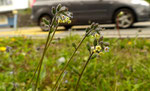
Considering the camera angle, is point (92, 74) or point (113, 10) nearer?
point (92, 74)

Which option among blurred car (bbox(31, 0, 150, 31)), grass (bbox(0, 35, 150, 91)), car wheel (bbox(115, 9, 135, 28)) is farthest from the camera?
blurred car (bbox(31, 0, 150, 31))

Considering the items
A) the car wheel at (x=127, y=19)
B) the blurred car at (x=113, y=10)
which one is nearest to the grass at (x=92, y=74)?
the car wheel at (x=127, y=19)

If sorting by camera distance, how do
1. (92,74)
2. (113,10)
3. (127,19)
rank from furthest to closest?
(113,10) < (127,19) < (92,74)

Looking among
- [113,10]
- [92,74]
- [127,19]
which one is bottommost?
[92,74]

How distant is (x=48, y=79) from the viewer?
2322 mm

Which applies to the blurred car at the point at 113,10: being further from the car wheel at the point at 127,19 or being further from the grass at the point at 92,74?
the grass at the point at 92,74

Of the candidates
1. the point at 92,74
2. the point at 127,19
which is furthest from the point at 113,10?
the point at 92,74

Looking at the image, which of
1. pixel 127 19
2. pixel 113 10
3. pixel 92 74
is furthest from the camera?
pixel 113 10

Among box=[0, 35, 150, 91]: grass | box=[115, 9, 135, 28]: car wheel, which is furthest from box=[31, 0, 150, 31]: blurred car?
box=[0, 35, 150, 91]: grass

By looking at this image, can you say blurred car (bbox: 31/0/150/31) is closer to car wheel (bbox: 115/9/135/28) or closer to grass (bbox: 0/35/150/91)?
car wheel (bbox: 115/9/135/28)

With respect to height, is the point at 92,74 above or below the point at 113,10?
below

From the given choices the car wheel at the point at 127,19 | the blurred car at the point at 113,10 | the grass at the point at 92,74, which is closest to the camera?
the grass at the point at 92,74

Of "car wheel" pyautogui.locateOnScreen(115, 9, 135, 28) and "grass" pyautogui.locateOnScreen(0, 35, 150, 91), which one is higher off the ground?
"car wheel" pyautogui.locateOnScreen(115, 9, 135, 28)

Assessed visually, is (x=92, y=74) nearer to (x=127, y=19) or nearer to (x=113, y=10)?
(x=127, y=19)
